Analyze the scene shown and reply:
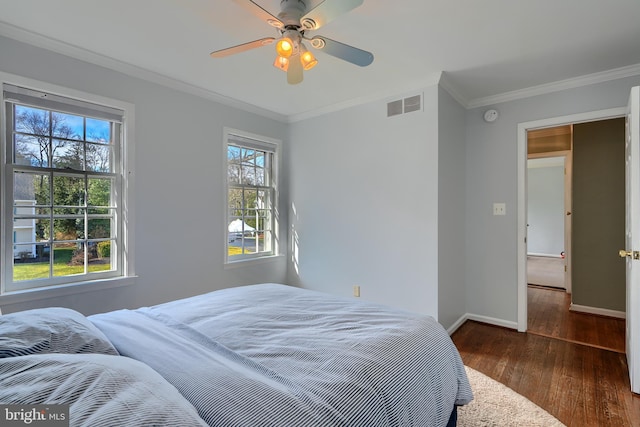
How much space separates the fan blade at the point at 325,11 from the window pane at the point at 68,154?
2075 mm

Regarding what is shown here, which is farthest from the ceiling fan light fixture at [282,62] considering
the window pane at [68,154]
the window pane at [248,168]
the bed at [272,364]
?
the window pane at [248,168]

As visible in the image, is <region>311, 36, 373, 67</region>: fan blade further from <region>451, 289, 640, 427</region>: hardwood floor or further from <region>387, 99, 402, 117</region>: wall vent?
<region>451, 289, 640, 427</region>: hardwood floor

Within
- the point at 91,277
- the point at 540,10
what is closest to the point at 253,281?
the point at 91,277

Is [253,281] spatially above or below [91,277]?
below

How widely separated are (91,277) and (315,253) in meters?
2.23

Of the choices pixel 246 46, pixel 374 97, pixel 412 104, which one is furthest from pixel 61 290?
pixel 412 104

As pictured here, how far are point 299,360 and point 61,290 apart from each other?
7.17 feet

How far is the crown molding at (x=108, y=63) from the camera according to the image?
2092 mm

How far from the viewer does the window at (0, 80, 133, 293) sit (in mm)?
2164

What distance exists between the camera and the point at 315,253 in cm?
380

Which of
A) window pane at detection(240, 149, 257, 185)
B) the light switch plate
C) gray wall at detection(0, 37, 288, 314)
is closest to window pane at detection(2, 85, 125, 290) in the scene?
gray wall at detection(0, 37, 288, 314)

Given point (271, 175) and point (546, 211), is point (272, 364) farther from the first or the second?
point (546, 211)

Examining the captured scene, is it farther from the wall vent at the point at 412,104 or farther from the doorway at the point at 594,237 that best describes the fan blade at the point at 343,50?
the doorway at the point at 594,237

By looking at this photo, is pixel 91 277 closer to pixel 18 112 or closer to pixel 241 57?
pixel 18 112
